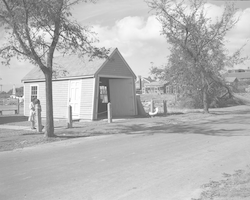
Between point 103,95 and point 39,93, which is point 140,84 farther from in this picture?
point 39,93

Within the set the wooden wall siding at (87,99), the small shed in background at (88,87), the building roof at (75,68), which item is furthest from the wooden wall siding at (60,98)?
the wooden wall siding at (87,99)

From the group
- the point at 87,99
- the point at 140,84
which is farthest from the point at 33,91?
the point at 140,84

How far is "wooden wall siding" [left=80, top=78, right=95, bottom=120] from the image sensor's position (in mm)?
18453

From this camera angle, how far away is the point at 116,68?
20016 millimetres

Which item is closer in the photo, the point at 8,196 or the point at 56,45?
the point at 8,196

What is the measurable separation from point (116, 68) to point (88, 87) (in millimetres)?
2556

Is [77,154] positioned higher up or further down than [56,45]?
further down

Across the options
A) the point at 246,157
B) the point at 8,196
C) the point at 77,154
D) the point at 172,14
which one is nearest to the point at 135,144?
the point at 77,154

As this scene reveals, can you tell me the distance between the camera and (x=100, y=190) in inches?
211

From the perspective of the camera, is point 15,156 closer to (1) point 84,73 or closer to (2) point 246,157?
(2) point 246,157

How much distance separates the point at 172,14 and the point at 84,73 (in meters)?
7.15

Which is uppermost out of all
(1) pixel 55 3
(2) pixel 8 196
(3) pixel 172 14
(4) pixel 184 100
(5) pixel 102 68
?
(3) pixel 172 14

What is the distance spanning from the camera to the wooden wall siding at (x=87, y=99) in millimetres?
18453

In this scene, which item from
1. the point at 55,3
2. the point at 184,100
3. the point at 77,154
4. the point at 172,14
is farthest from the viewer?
the point at 184,100
